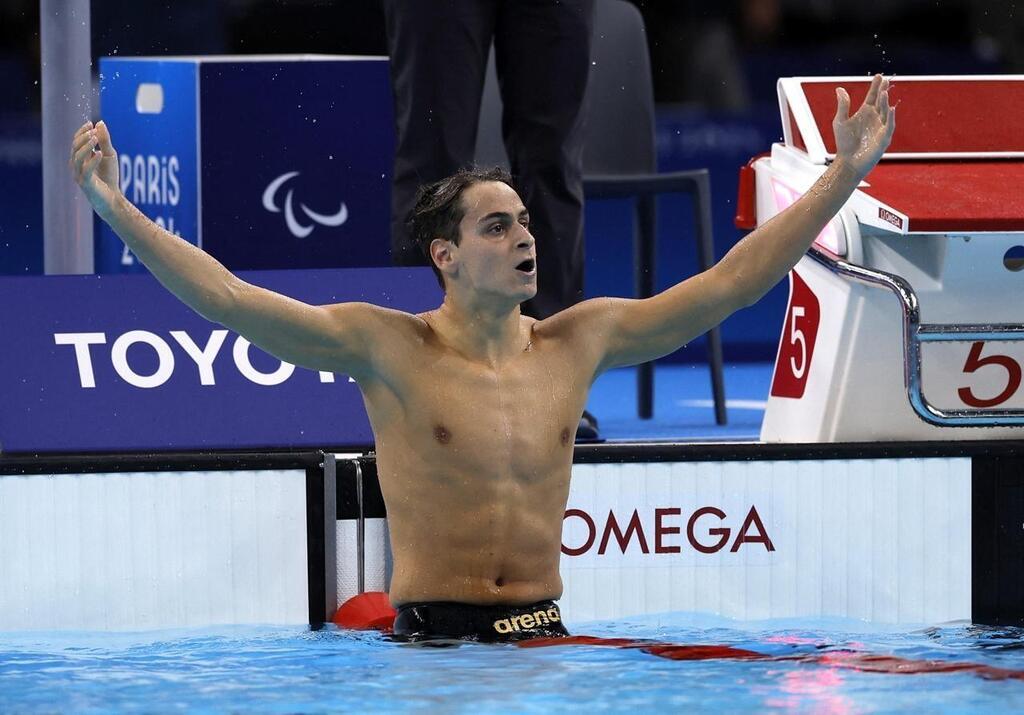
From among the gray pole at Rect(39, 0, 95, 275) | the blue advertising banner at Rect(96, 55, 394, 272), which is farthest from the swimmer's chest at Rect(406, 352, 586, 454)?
the blue advertising banner at Rect(96, 55, 394, 272)

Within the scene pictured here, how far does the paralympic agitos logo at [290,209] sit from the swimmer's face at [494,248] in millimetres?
2110

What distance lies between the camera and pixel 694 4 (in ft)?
25.5

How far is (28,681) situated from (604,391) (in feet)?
11.2

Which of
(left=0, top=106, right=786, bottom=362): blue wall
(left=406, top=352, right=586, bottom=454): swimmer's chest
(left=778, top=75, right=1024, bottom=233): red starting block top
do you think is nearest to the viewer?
(left=406, top=352, right=586, bottom=454): swimmer's chest

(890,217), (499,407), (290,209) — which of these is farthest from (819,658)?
(290,209)

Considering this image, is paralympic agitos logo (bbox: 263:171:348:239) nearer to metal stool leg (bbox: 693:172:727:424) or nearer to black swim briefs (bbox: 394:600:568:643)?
metal stool leg (bbox: 693:172:727:424)

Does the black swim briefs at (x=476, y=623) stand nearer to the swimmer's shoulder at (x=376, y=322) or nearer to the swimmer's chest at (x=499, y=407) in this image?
the swimmer's chest at (x=499, y=407)

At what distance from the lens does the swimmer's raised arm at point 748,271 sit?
285cm

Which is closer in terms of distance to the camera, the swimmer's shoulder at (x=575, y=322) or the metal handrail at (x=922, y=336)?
the swimmer's shoulder at (x=575, y=322)

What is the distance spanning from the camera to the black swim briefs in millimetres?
2904

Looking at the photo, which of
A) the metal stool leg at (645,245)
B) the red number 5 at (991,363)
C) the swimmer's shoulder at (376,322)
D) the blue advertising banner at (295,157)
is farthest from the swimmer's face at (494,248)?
the metal stool leg at (645,245)

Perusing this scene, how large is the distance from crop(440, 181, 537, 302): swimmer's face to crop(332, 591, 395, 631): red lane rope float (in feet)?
2.56

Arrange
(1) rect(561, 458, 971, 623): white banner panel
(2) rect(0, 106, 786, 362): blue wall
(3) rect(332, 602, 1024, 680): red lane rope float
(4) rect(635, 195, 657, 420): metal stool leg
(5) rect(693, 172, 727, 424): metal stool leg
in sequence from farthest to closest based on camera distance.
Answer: (2) rect(0, 106, 786, 362): blue wall, (4) rect(635, 195, 657, 420): metal stool leg, (5) rect(693, 172, 727, 424): metal stool leg, (1) rect(561, 458, 971, 623): white banner panel, (3) rect(332, 602, 1024, 680): red lane rope float

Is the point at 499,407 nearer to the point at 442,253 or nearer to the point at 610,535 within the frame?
the point at 442,253
